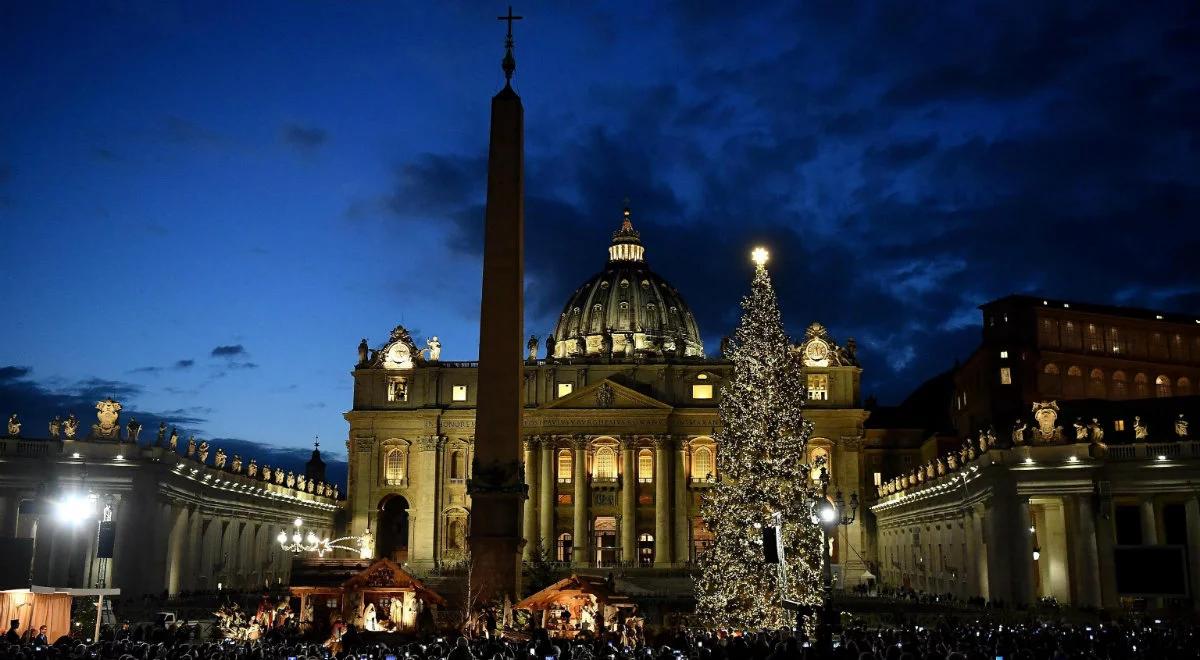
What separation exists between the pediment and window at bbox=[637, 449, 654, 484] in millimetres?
4092

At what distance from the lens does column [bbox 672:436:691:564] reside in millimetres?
85688

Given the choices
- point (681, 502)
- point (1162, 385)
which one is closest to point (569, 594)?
point (681, 502)

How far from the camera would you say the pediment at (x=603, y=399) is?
86562 millimetres

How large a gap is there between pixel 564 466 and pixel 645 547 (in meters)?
8.72

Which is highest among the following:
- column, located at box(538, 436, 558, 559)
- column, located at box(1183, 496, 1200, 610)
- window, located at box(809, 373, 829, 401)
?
window, located at box(809, 373, 829, 401)

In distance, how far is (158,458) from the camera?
5103 cm

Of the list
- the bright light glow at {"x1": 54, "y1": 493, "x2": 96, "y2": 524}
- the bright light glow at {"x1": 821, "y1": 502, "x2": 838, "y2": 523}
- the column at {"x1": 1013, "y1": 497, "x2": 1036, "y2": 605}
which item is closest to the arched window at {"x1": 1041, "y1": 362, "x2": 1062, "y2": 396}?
the column at {"x1": 1013, "y1": 497, "x2": 1036, "y2": 605}

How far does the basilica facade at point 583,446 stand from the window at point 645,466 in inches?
3.8

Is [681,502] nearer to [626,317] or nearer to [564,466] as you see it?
[564,466]

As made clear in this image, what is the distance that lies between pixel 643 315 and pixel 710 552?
85137 millimetres

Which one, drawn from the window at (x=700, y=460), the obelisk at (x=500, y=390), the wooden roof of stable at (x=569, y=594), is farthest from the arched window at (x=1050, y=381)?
the obelisk at (x=500, y=390)

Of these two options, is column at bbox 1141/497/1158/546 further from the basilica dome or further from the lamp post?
the basilica dome

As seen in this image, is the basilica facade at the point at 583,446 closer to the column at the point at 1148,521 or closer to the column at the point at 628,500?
the column at the point at 628,500

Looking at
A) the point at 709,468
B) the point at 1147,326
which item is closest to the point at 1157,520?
the point at 1147,326
